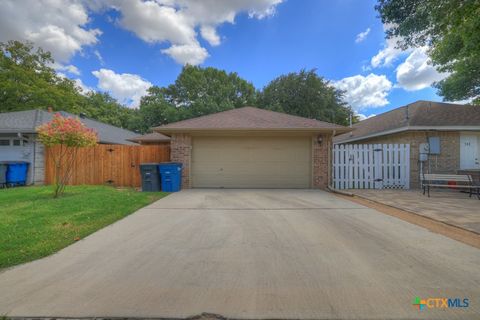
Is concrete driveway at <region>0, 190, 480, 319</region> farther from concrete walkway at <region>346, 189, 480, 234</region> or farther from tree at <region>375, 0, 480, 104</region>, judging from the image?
tree at <region>375, 0, 480, 104</region>

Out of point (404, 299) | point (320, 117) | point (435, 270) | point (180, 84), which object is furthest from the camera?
point (180, 84)

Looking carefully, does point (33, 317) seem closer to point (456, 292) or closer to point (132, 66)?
point (456, 292)

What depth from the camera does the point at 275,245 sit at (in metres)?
3.51

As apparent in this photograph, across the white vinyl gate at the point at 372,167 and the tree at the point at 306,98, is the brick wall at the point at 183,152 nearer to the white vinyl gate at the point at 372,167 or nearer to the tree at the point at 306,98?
the white vinyl gate at the point at 372,167

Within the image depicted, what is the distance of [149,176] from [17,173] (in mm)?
6456

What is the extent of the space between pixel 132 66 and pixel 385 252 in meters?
19.2

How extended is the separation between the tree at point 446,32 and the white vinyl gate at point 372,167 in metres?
4.11

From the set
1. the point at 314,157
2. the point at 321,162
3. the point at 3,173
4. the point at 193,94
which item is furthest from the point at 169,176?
the point at 193,94

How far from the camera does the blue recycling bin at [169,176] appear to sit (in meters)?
8.99

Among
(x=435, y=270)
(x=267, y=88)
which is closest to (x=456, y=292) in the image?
(x=435, y=270)

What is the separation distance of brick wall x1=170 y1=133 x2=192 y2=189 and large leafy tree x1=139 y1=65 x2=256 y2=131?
1543 centimetres

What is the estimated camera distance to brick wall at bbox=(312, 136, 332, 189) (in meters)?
9.73

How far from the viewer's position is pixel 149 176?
898cm

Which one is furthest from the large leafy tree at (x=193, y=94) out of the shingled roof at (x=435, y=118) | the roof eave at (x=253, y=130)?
the shingled roof at (x=435, y=118)
